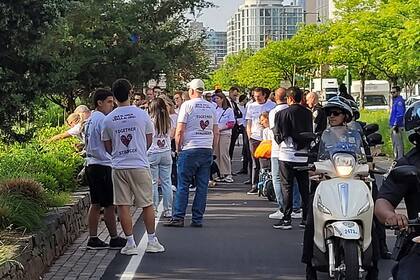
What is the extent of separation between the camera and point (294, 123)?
37.9 ft

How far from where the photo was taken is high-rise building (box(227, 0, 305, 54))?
529 feet

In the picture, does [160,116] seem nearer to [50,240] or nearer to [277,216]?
[277,216]

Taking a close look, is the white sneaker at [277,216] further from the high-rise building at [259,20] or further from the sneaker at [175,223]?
the high-rise building at [259,20]

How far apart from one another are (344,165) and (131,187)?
285cm

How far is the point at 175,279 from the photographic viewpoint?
28.4ft

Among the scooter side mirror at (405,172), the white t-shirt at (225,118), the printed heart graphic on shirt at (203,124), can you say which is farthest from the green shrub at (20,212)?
the white t-shirt at (225,118)

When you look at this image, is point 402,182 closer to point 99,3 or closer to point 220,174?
point 220,174

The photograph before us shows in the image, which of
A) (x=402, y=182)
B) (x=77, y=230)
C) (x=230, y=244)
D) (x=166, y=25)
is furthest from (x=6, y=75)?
(x=166, y=25)

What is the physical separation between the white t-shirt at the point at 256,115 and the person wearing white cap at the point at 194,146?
175 inches

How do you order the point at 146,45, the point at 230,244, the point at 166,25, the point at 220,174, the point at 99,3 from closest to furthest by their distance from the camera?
the point at 230,244
the point at 220,174
the point at 99,3
the point at 146,45
the point at 166,25

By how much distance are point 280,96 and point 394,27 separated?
22.0 m

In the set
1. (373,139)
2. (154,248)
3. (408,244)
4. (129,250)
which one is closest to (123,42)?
(154,248)

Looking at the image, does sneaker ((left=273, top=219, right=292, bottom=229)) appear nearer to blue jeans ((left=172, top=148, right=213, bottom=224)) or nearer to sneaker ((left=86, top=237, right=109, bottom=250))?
blue jeans ((left=172, top=148, right=213, bottom=224))

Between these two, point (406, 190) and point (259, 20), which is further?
point (259, 20)
